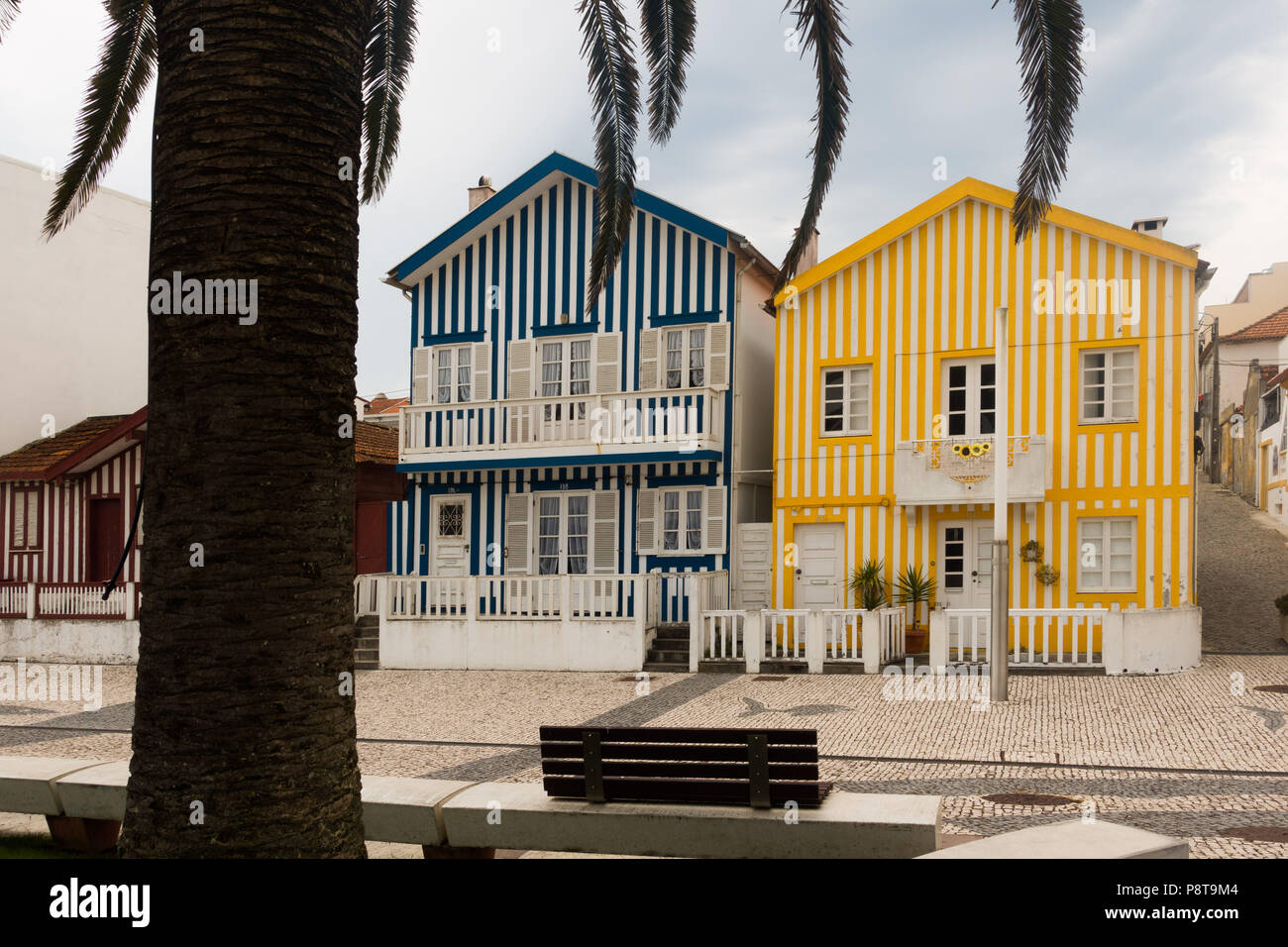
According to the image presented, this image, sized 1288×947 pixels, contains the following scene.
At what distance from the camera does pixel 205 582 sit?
4.48 m

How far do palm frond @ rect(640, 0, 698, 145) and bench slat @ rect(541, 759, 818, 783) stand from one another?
4536 millimetres

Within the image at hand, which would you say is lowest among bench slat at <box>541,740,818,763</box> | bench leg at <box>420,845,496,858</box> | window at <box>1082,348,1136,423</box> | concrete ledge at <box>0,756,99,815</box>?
bench leg at <box>420,845,496,858</box>

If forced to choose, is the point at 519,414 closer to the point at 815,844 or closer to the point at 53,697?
the point at 53,697

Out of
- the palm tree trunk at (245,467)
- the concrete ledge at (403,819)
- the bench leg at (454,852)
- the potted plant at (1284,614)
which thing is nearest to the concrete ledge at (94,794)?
the concrete ledge at (403,819)

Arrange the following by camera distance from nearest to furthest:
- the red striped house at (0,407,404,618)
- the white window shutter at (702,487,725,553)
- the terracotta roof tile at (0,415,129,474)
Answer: the white window shutter at (702,487,725,553) < the red striped house at (0,407,404,618) < the terracotta roof tile at (0,415,129,474)

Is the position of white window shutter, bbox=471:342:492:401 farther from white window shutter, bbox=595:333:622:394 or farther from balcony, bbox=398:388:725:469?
white window shutter, bbox=595:333:622:394

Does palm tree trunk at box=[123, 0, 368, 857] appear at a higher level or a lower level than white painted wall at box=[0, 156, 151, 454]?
lower

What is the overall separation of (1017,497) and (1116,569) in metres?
1.90

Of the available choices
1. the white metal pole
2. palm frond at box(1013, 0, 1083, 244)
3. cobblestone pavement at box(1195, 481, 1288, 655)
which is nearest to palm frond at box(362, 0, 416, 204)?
palm frond at box(1013, 0, 1083, 244)

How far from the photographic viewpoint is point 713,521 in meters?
21.6

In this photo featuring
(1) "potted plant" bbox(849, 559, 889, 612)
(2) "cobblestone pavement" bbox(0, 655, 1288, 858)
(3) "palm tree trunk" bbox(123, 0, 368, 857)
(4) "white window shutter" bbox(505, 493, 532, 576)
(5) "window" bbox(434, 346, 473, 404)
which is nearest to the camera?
(3) "palm tree trunk" bbox(123, 0, 368, 857)

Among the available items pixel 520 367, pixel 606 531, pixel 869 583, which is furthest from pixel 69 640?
pixel 869 583

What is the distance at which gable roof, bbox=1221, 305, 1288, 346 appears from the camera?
146 feet

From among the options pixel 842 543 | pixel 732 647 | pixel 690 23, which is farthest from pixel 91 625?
pixel 690 23
